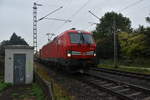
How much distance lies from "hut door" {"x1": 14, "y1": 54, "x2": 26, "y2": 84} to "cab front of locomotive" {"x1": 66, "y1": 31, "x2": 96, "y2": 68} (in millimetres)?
2720

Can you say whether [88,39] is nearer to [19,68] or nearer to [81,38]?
[81,38]

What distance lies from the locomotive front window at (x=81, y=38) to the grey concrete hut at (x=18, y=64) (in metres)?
2.81

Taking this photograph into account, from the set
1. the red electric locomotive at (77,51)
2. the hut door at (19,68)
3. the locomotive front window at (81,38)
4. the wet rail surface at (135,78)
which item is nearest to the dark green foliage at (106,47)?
the wet rail surface at (135,78)

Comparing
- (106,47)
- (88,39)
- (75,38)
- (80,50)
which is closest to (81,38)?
(75,38)

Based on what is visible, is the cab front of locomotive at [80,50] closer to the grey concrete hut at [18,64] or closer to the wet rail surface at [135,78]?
the wet rail surface at [135,78]

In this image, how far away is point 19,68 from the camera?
12.3 metres

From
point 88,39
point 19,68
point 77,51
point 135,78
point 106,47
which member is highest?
point 106,47

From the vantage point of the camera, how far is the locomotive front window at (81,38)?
13.5m

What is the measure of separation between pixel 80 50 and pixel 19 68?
3853mm

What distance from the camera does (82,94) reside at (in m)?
8.52

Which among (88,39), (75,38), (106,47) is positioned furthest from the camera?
(106,47)

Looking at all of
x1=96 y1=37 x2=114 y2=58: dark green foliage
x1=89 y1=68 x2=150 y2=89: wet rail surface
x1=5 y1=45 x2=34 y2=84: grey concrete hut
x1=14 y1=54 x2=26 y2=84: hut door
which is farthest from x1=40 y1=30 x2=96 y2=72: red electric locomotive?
x1=96 y1=37 x2=114 y2=58: dark green foliage

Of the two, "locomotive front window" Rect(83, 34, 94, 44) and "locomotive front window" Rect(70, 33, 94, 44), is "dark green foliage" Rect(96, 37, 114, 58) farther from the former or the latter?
"locomotive front window" Rect(70, 33, 94, 44)

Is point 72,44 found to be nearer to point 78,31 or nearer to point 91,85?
point 78,31
